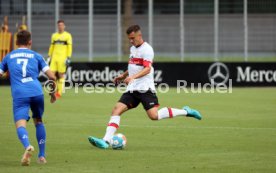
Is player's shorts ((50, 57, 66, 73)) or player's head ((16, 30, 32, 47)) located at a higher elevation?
player's head ((16, 30, 32, 47))

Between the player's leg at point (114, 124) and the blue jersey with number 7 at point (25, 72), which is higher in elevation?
the blue jersey with number 7 at point (25, 72)

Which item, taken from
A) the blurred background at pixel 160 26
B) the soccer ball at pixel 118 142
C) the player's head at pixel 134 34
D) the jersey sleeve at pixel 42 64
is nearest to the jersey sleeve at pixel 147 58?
the player's head at pixel 134 34

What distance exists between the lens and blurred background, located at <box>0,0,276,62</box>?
30.4 metres

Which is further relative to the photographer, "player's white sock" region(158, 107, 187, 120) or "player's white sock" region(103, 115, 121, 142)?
"player's white sock" region(158, 107, 187, 120)

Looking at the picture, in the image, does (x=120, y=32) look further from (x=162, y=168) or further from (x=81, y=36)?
(x=162, y=168)

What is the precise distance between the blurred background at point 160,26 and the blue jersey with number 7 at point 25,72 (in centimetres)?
1921

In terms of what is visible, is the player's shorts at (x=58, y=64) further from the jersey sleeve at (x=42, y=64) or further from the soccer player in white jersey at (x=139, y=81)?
the jersey sleeve at (x=42, y=64)

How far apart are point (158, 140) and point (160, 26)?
17.3 meters

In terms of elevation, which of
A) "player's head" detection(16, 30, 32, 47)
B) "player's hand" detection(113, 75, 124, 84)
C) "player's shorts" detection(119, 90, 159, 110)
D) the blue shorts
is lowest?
"player's shorts" detection(119, 90, 159, 110)

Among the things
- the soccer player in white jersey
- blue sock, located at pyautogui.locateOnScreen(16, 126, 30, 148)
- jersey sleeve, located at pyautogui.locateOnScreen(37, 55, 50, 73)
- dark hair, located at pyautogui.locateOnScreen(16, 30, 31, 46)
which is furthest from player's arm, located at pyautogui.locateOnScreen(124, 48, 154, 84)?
blue sock, located at pyautogui.locateOnScreen(16, 126, 30, 148)

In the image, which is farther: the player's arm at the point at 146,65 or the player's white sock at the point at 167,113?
the player's white sock at the point at 167,113

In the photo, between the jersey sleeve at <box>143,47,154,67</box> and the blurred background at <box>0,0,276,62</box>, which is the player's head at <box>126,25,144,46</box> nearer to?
the jersey sleeve at <box>143,47,154,67</box>

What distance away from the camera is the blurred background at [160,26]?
30375mm

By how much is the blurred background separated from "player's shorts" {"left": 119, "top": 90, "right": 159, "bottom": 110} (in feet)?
55.3
